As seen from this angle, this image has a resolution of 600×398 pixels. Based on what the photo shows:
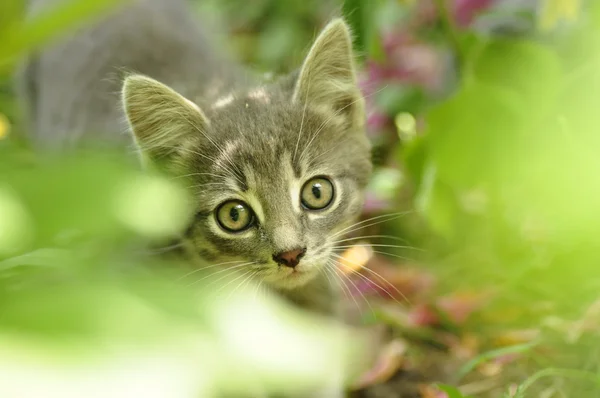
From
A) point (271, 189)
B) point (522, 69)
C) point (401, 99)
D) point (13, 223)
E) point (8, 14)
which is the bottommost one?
point (13, 223)

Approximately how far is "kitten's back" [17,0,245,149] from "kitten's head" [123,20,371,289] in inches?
17.7

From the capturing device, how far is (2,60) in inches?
14.0

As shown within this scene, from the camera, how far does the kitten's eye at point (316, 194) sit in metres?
1.24

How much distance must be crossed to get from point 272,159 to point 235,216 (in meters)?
0.14

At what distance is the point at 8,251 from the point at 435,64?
2009mm

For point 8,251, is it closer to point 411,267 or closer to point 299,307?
point 299,307

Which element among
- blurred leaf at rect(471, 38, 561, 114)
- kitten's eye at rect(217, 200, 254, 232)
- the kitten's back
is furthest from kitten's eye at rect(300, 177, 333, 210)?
the kitten's back

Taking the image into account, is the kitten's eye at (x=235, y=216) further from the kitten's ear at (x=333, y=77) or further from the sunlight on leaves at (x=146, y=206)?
the sunlight on leaves at (x=146, y=206)

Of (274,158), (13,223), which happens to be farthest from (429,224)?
(13,223)

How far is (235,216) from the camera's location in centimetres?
120

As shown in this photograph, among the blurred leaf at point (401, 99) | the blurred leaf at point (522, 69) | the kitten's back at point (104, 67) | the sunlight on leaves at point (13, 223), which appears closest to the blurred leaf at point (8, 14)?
the sunlight on leaves at point (13, 223)

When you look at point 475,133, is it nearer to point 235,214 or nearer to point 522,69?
point 522,69

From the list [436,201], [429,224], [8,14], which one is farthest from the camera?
[429,224]

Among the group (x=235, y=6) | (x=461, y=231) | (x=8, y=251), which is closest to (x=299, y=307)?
(x=461, y=231)
